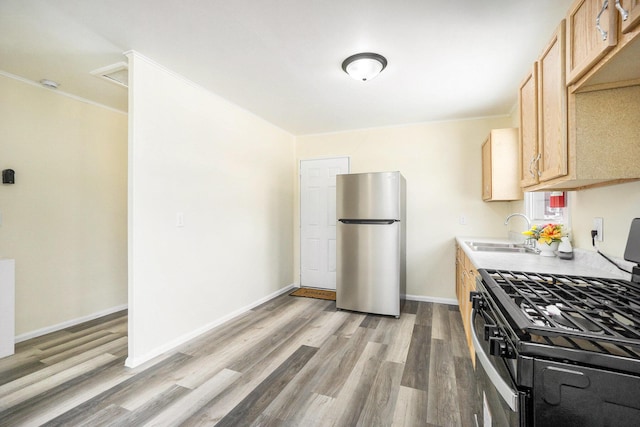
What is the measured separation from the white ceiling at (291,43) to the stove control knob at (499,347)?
1.84 metres

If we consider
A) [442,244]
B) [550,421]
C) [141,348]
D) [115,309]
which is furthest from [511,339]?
[115,309]

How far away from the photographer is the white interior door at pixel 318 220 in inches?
176

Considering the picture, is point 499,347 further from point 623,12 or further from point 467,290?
point 467,290

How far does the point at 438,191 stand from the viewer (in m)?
3.94

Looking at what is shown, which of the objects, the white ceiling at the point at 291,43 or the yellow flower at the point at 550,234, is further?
the yellow flower at the point at 550,234

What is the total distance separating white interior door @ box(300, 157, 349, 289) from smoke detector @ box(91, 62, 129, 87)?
257 centimetres

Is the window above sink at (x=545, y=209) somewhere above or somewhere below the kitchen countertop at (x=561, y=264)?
above

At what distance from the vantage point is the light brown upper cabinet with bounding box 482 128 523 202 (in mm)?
2941

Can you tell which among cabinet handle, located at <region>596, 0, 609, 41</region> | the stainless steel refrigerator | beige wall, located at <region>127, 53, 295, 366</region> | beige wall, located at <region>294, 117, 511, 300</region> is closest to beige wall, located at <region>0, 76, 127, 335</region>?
beige wall, located at <region>127, 53, 295, 366</region>

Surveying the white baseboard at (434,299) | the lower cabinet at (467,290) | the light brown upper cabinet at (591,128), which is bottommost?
the white baseboard at (434,299)

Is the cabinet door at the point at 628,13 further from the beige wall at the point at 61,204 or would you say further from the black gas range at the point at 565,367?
the beige wall at the point at 61,204

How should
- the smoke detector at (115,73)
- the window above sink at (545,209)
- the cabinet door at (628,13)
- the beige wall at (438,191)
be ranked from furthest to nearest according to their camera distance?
the beige wall at (438,191), the smoke detector at (115,73), the window above sink at (545,209), the cabinet door at (628,13)

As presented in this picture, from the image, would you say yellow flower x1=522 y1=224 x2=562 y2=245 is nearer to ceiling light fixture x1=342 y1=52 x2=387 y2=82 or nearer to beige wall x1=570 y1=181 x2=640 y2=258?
beige wall x1=570 y1=181 x2=640 y2=258

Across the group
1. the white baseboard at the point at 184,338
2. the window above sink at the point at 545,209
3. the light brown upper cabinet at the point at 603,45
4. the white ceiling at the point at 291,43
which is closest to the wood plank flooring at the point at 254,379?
the white baseboard at the point at 184,338
